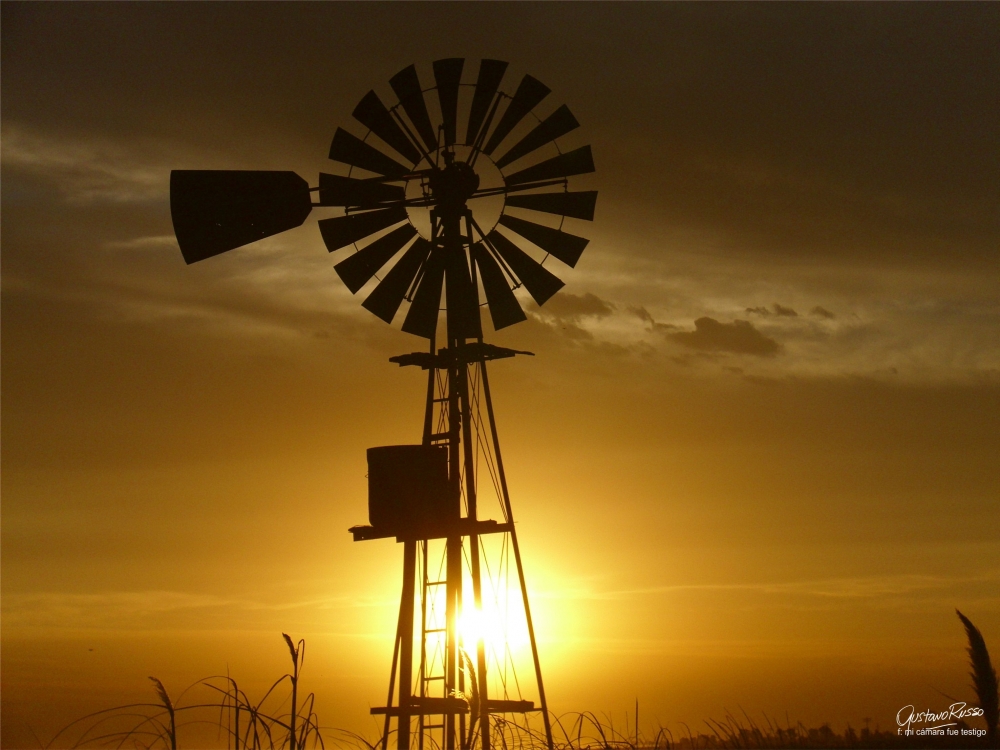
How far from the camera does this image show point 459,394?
45.2 feet

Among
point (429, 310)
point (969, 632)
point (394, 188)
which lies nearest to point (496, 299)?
point (429, 310)

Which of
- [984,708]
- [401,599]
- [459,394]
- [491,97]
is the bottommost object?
[984,708]

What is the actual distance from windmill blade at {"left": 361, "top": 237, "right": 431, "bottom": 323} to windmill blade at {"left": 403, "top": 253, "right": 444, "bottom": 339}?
0.55 feet

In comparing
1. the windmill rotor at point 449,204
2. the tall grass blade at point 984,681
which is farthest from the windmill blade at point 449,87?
the tall grass blade at point 984,681

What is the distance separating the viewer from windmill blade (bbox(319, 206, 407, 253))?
Result: 45.6ft

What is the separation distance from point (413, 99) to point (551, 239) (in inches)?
104

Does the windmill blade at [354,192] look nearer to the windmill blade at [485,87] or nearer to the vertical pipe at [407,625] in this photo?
the windmill blade at [485,87]

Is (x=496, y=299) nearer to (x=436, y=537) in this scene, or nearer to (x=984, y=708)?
(x=436, y=537)

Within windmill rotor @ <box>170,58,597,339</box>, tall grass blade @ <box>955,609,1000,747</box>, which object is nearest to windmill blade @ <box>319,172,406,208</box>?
windmill rotor @ <box>170,58,597,339</box>

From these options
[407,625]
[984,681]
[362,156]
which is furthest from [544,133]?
[984,681]

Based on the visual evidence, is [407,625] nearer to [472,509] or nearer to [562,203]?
[472,509]

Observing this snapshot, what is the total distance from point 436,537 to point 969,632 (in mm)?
9609

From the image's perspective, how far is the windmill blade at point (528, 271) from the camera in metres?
14.2

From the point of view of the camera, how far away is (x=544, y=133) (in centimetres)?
1414
